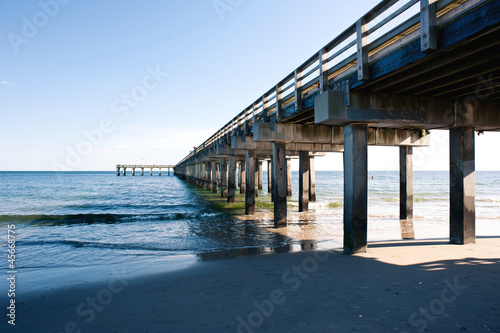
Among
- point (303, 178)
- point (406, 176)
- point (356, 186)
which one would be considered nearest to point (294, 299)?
point (356, 186)

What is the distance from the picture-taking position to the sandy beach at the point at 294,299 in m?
4.18

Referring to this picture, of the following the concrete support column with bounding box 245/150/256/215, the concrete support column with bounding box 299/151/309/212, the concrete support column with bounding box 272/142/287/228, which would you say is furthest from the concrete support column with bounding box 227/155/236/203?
the concrete support column with bounding box 272/142/287/228

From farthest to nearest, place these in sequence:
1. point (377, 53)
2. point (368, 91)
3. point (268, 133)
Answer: point (268, 133) < point (368, 91) < point (377, 53)

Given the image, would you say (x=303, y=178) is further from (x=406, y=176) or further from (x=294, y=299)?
(x=294, y=299)

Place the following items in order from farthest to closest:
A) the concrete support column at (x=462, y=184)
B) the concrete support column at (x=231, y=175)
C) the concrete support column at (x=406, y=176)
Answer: the concrete support column at (x=231, y=175)
the concrete support column at (x=406, y=176)
the concrete support column at (x=462, y=184)

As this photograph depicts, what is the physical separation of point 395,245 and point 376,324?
5.42 metres

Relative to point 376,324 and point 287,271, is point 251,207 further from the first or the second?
point 376,324

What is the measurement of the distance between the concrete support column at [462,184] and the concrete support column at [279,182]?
5775 mm

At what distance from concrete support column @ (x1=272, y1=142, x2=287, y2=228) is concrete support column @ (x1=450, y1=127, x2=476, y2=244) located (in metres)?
5.77

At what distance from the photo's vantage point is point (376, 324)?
4.05 meters

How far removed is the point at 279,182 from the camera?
1246 cm

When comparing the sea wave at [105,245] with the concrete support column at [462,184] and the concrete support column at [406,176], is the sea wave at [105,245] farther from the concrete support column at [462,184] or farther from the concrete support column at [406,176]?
the concrete support column at [406,176]

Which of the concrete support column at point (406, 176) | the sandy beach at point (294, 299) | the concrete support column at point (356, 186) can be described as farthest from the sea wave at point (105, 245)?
the concrete support column at point (406, 176)

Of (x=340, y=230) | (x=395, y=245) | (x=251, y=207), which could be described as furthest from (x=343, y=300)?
(x=251, y=207)
